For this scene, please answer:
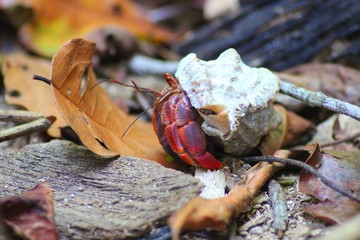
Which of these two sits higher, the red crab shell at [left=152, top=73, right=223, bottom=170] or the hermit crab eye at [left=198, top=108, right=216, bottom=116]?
the hermit crab eye at [left=198, top=108, right=216, bottom=116]

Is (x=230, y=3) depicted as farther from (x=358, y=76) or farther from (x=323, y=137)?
(x=323, y=137)

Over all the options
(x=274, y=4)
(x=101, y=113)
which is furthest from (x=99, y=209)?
(x=274, y=4)

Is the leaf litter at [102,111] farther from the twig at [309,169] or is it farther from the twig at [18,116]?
the twig at [18,116]

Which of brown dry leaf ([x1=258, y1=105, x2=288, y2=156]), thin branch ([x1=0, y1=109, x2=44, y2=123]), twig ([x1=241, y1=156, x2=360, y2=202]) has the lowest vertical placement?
thin branch ([x1=0, y1=109, x2=44, y2=123])

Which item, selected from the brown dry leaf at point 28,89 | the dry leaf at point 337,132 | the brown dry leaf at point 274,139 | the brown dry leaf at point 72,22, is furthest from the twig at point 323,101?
the brown dry leaf at point 72,22

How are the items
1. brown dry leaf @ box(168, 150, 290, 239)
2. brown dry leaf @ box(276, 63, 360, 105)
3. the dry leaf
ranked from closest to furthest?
brown dry leaf @ box(168, 150, 290, 239) < the dry leaf < brown dry leaf @ box(276, 63, 360, 105)

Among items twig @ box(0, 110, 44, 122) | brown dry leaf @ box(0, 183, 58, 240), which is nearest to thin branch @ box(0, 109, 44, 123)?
twig @ box(0, 110, 44, 122)

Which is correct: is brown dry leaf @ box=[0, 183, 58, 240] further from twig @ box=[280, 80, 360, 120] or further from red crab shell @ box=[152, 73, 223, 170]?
twig @ box=[280, 80, 360, 120]
